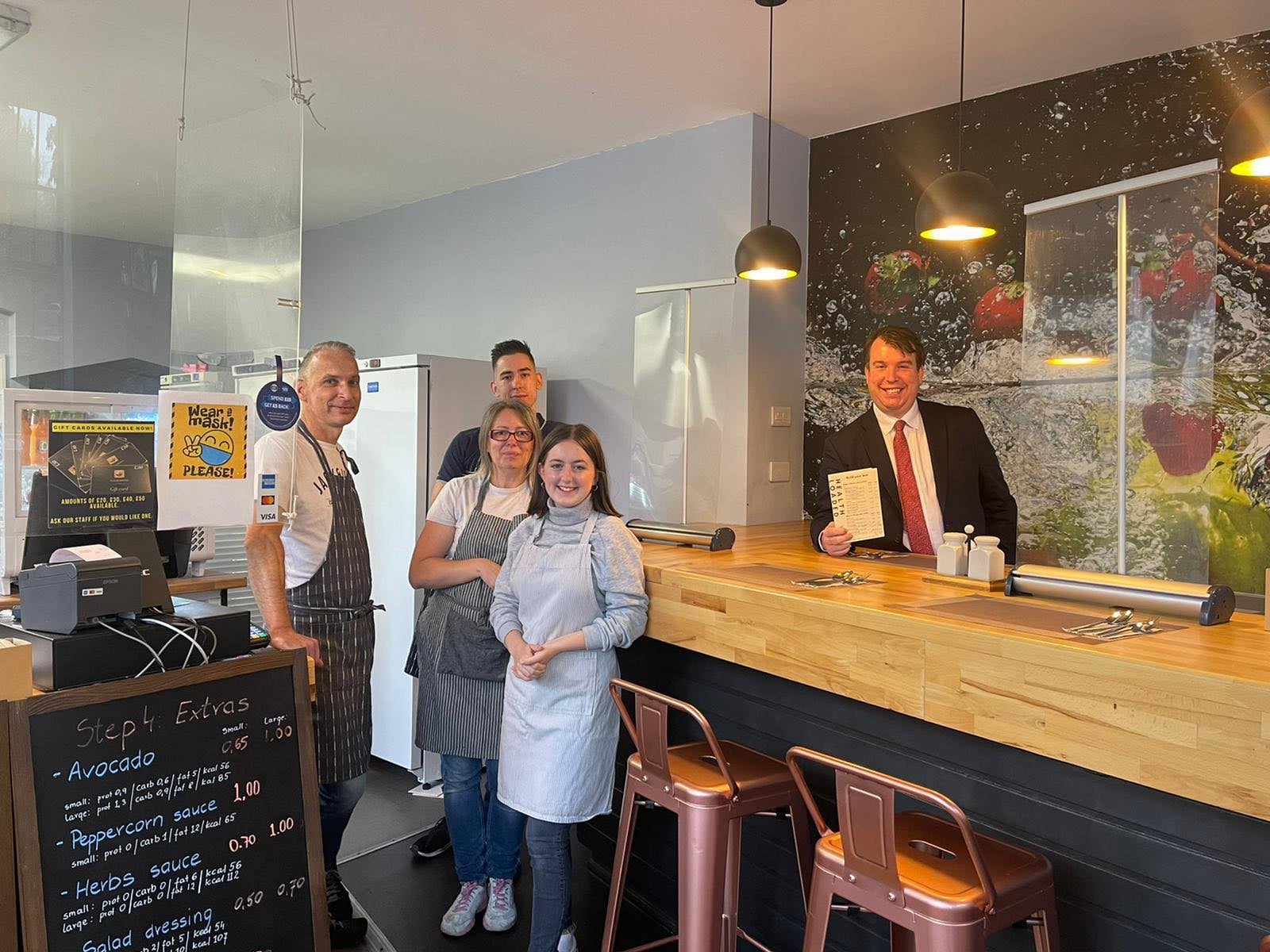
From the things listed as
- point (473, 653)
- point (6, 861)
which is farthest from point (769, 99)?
point (6, 861)

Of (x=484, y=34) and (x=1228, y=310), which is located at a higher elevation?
(x=484, y=34)

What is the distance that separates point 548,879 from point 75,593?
1346 mm

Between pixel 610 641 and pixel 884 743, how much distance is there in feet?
2.24

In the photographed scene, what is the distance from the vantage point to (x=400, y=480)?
398 centimetres

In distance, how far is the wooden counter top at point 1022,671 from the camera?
1326 millimetres

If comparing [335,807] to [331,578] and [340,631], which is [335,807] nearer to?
[340,631]

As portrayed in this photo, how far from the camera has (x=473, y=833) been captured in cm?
264

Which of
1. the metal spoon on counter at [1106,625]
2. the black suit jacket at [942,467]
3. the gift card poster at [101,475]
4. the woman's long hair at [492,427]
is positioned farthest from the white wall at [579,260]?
the gift card poster at [101,475]

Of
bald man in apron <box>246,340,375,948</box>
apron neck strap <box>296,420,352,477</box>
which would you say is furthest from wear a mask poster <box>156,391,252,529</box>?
apron neck strap <box>296,420,352,477</box>

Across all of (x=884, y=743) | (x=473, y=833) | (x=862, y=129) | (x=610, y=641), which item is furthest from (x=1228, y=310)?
(x=473, y=833)

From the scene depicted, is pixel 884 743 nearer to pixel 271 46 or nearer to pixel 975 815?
pixel 975 815

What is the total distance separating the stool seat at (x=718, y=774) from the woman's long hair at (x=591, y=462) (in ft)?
2.18

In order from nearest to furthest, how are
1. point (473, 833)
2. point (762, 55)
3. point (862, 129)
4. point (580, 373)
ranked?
1. point (473, 833)
2. point (762, 55)
3. point (862, 129)
4. point (580, 373)

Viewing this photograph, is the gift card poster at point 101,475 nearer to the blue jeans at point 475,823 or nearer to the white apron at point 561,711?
the white apron at point 561,711
